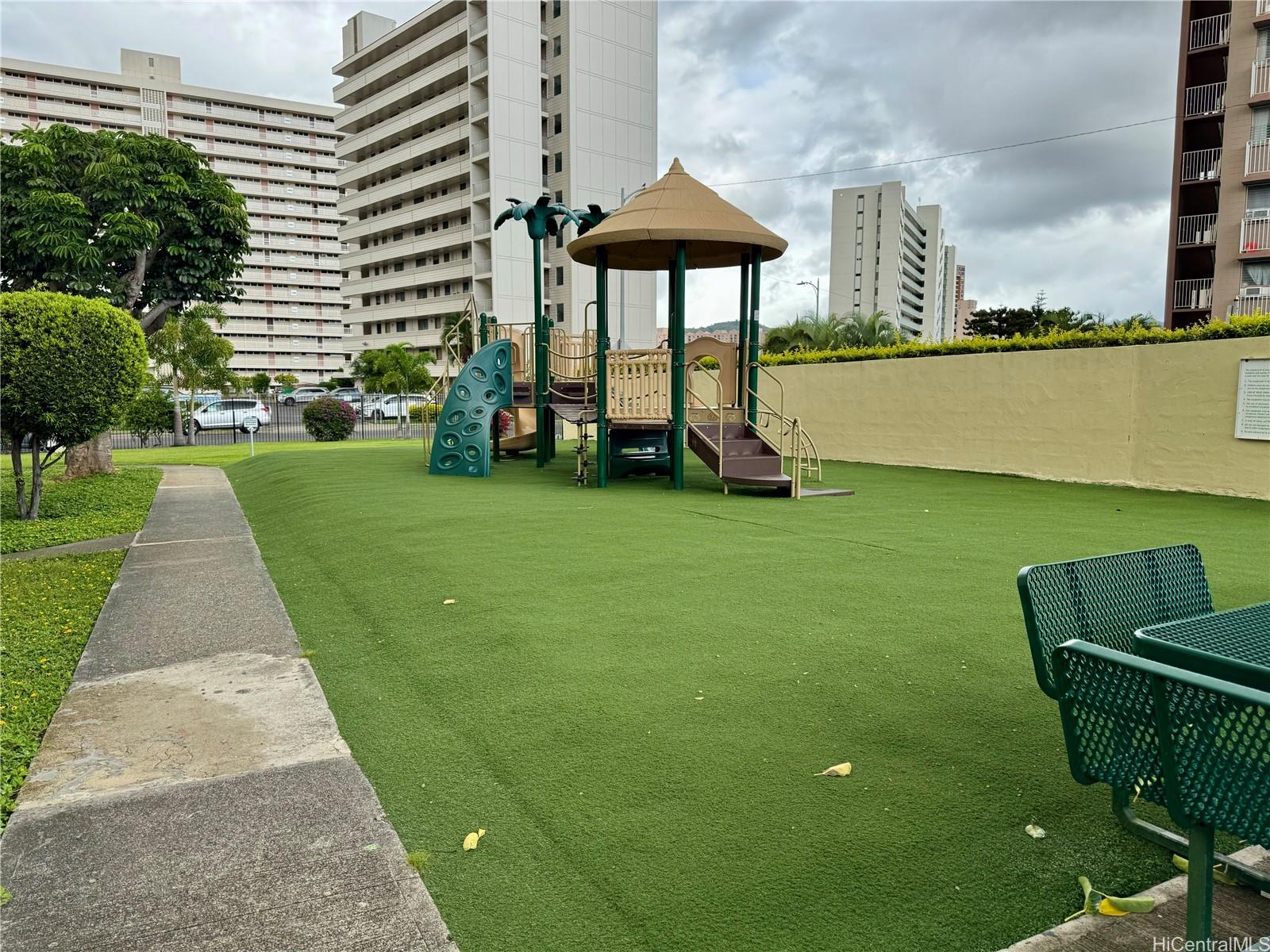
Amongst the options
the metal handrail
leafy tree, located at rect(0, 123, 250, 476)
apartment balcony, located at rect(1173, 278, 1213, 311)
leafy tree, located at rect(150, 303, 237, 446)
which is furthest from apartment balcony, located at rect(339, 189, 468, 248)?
the metal handrail

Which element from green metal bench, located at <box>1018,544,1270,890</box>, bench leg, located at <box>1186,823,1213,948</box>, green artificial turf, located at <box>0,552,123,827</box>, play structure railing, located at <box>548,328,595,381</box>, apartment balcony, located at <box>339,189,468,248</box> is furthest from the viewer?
apartment balcony, located at <box>339,189,468,248</box>

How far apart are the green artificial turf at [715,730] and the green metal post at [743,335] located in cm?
573

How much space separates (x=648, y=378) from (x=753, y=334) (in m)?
2.27

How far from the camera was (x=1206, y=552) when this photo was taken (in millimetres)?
7539

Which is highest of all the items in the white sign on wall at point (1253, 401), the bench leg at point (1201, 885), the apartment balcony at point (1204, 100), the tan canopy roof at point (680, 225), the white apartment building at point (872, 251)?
the white apartment building at point (872, 251)

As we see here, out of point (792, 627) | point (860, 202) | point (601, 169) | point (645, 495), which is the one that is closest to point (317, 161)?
point (601, 169)

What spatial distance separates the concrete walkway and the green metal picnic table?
7.07 feet

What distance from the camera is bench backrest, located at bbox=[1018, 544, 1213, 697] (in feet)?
9.15

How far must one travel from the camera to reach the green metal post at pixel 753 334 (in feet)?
44.2

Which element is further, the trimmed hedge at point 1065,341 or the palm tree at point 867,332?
the palm tree at point 867,332

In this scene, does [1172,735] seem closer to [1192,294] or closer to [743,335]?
[743,335]

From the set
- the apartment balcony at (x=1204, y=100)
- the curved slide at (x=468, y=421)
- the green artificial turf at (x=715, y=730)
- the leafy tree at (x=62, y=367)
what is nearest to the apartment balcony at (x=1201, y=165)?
the apartment balcony at (x=1204, y=100)

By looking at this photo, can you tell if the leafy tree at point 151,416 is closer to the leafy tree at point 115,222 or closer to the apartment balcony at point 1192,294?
the leafy tree at point 115,222

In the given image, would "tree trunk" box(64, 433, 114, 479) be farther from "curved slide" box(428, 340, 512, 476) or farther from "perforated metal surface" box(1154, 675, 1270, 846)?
"perforated metal surface" box(1154, 675, 1270, 846)
